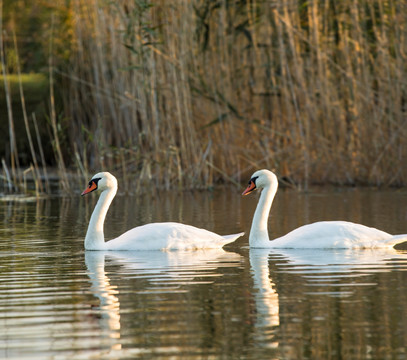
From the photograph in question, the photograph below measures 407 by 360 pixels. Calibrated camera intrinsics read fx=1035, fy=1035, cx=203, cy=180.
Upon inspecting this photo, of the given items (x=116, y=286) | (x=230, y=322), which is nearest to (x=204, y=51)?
(x=116, y=286)

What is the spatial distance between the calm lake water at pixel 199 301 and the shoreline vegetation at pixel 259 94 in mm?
4239

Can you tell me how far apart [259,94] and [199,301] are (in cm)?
962

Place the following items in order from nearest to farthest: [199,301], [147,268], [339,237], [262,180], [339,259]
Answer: [199,301] < [147,268] < [339,259] < [339,237] < [262,180]

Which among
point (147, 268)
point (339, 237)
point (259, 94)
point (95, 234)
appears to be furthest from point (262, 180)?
point (259, 94)

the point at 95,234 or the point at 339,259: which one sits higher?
the point at 95,234

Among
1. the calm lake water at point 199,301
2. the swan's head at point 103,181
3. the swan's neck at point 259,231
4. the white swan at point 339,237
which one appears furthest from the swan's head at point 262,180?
the swan's head at point 103,181

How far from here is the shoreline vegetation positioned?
1448cm

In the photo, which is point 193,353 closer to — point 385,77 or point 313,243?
point 313,243

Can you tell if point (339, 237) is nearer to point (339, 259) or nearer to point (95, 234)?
point (339, 259)

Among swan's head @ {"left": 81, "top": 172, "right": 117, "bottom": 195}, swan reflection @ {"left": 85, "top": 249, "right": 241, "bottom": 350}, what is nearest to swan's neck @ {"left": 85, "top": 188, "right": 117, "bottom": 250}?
swan reflection @ {"left": 85, "top": 249, "right": 241, "bottom": 350}

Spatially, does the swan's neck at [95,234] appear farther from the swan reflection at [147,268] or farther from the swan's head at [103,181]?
the swan's head at [103,181]

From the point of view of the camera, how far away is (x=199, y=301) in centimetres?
597

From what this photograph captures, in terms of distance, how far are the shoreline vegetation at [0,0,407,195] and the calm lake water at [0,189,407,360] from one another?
424 centimetres

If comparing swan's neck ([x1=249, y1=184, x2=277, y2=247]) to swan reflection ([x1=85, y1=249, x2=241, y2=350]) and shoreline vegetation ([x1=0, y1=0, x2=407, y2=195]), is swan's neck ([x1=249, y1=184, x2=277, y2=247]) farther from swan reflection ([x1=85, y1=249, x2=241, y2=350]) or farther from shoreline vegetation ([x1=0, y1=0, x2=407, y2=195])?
shoreline vegetation ([x1=0, y1=0, x2=407, y2=195])
